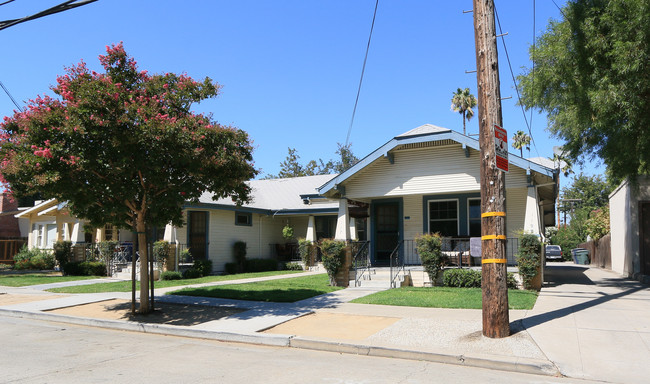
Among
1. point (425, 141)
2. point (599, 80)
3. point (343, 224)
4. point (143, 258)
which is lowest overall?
point (143, 258)

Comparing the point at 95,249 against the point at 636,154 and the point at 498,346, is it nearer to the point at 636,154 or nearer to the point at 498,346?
the point at 498,346

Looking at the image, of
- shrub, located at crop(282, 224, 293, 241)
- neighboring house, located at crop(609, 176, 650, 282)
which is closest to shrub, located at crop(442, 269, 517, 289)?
neighboring house, located at crop(609, 176, 650, 282)

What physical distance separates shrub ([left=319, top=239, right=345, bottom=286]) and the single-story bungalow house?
5.81ft

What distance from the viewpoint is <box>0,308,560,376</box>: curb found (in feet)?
21.1

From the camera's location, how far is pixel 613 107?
39.0 ft

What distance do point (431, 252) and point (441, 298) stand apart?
2.23m

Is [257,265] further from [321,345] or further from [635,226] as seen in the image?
[635,226]

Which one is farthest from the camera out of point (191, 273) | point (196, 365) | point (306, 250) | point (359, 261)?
point (306, 250)

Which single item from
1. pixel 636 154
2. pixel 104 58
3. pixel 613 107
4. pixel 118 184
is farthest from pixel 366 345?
pixel 636 154

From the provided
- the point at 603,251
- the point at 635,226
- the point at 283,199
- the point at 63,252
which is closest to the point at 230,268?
the point at 283,199

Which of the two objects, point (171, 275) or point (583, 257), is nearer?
point (171, 275)

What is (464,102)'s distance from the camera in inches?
1737

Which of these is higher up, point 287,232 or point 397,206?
point 397,206

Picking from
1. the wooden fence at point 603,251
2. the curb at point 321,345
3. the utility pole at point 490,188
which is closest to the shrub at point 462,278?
the utility pole at point 490,188
